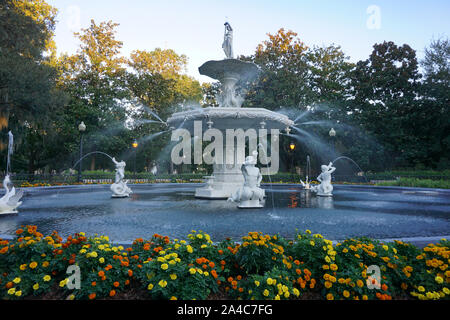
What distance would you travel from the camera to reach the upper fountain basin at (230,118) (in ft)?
37.5

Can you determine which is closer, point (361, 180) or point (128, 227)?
point (128, 227)

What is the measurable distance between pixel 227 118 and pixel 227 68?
10.3ft

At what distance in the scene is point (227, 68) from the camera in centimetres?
1343

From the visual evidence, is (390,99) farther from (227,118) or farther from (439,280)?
(439,280)

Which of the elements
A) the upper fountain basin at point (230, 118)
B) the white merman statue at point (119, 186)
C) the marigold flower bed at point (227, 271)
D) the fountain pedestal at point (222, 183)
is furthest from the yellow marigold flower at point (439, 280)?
the white merman statue at point (119, 186)

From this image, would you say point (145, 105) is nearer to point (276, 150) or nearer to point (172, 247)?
point (276, 150)

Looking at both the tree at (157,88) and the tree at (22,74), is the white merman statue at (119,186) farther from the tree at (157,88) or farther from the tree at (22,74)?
the tree at (157,88)

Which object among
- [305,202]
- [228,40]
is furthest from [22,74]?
[305,202]

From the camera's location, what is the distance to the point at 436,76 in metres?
29.7

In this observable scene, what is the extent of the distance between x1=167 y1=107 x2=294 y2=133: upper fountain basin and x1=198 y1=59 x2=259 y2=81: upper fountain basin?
2.61 metres

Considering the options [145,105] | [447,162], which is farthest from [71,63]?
[447,162]

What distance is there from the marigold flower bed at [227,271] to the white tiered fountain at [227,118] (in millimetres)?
8537

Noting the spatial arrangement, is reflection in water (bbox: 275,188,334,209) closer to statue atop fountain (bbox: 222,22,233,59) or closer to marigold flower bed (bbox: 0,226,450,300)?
marigold flower bed (bbox: 0,226,450,300)
